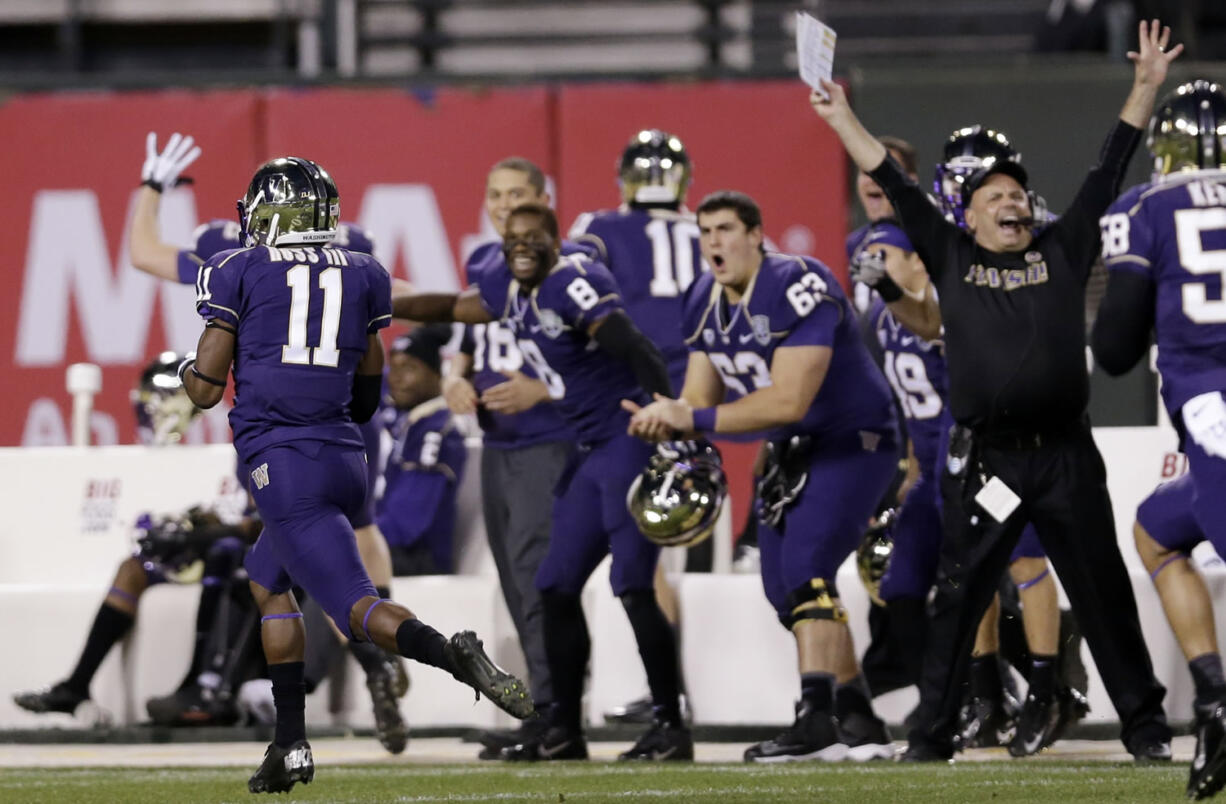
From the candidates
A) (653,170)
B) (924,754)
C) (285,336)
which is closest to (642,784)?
(924,754)

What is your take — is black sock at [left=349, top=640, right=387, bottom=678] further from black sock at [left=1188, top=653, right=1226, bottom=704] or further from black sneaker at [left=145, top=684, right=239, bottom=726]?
black sock at [left=1188, top=653, right=1226, bottom=704]

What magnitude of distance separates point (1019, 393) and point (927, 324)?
89 centimetres

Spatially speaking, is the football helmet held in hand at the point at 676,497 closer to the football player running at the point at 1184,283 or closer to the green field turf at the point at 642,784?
the green field turf at the point at 642,784

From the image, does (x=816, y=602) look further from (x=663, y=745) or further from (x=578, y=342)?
(x=578, y=342)

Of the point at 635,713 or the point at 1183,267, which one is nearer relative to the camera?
the point at 1183,267

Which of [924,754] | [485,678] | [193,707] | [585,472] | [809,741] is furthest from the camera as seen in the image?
[193,707]

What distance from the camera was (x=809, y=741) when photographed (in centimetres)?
607

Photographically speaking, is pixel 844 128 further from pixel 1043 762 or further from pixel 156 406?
pixel 156 406

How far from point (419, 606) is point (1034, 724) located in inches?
101

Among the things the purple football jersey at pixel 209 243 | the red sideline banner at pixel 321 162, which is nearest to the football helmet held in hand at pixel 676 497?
the purple football jersey at pixel 209 243

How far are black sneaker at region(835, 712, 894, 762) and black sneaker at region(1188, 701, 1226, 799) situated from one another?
1.71m

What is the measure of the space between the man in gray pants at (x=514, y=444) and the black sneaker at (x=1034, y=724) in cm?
152

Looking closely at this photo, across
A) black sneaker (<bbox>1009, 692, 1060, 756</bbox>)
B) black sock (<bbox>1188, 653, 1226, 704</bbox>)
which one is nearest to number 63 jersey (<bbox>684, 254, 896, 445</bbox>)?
black sneaker (<bbox>1009, 692, 1060, 756</bbox>)

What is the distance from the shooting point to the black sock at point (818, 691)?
6.08 metres
